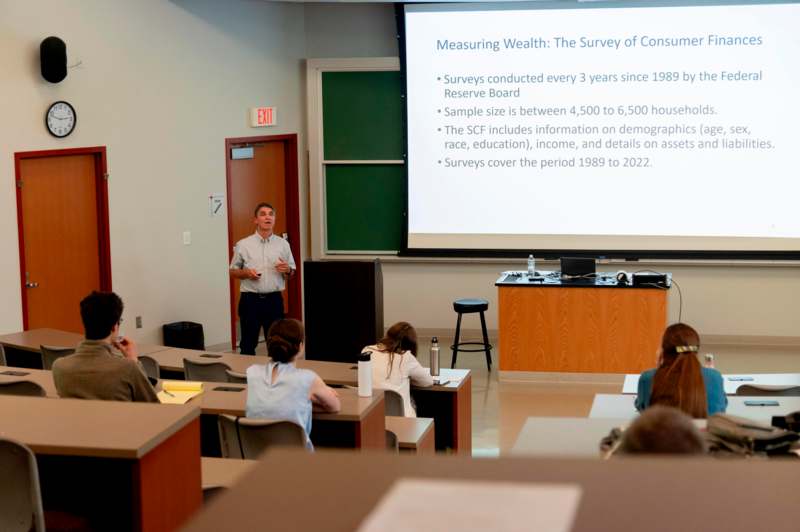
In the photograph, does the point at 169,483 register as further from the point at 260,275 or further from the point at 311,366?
the point at 260,275

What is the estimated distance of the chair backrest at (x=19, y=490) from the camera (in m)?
3.19

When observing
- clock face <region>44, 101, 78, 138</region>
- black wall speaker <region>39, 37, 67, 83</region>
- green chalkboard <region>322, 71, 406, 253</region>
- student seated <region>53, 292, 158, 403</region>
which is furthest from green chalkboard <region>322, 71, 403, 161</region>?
student seated <region>53, 292, 158, 403</region>

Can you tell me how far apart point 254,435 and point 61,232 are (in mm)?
4558

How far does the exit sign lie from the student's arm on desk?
244 inches

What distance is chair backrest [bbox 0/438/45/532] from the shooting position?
3.19 metres

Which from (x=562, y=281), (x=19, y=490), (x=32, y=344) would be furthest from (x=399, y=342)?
(x=562, y=281)

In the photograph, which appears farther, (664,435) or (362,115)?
(362,115)

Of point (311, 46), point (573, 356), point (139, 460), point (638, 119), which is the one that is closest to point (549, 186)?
point (638, 119)

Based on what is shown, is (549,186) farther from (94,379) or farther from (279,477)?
(279,477)

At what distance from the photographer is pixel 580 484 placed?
1260 mm

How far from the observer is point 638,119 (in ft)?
32.9

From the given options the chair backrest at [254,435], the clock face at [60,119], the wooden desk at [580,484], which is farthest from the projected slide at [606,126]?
the wooden desk at [580,484]

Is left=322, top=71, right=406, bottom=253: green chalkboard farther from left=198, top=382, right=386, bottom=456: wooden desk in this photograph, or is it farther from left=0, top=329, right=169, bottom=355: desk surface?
left=198, top=382, right=386, bottom=456: wooden desk

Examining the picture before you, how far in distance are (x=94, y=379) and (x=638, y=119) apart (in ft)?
22.7
